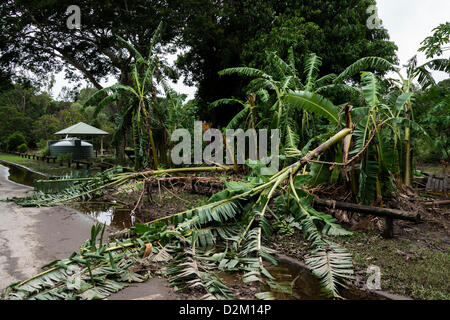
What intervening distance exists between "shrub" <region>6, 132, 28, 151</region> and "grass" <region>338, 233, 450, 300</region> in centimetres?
3510

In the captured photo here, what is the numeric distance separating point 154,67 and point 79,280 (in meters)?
7.99

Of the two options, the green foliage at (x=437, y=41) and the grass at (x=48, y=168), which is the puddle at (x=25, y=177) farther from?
the green foliage at (x=437, y=41)

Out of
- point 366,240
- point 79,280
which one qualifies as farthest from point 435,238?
point 79,280

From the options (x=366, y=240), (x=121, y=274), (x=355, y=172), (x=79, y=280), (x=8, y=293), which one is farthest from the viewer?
(x=355, y=172)

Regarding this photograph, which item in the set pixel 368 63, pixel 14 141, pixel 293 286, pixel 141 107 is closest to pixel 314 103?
pixel 293 286

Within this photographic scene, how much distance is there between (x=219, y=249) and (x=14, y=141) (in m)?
34.4

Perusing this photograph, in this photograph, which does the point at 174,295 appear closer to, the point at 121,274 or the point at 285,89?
the point at 121,274

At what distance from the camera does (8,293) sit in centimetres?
259

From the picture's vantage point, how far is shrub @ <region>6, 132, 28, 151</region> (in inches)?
1236

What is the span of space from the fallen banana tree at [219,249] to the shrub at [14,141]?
110ft

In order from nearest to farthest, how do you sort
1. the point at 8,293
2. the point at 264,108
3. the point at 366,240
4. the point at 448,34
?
the point at 8,293 < the point at 366,240 < the point at 448,34 < the point at 264,108


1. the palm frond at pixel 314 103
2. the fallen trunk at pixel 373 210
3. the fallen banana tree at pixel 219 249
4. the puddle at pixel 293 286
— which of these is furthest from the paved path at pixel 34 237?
the palm frond at pixel 314 103

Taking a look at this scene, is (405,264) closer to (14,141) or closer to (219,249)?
(219,249)

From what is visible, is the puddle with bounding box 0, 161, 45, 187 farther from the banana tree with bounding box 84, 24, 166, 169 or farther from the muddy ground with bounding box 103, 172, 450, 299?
the muddy ground with bounding box 103, 172, 450, 299
